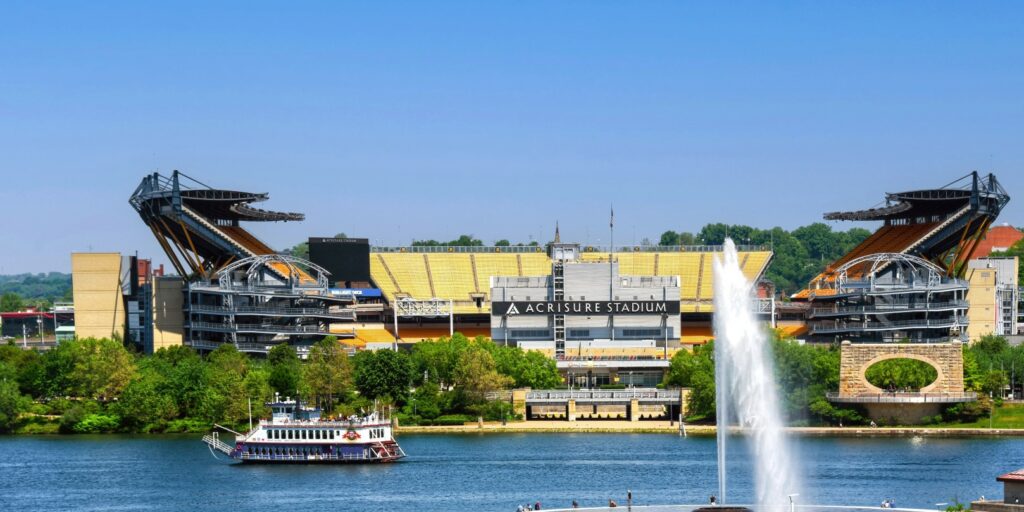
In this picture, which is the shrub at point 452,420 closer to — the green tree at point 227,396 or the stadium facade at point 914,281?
the green tree at point 227,396

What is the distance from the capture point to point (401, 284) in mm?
191250

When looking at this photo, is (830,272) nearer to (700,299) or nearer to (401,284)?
(700,299)

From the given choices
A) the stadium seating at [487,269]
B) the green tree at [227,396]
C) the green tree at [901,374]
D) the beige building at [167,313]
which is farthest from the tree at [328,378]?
the stadium seating at [487,269]

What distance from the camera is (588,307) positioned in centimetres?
16888

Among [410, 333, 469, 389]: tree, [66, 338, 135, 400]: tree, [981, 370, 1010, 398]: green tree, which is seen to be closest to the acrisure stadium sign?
[410, 333, 469, 389]: tree

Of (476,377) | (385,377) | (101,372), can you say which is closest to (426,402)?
(385,377)

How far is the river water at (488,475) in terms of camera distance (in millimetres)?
94375

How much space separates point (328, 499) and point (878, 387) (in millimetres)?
53892

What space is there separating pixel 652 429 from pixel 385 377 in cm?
2253

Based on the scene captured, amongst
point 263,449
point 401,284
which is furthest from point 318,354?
point 401,284

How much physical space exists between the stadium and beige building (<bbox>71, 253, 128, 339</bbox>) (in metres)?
0.14

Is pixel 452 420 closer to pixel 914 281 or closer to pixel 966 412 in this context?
pixel 966 412

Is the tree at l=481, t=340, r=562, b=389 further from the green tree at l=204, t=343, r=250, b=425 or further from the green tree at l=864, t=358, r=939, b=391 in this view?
the green tree at l=864, t=358, r=939, b=391

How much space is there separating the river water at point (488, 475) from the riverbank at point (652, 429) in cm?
333
